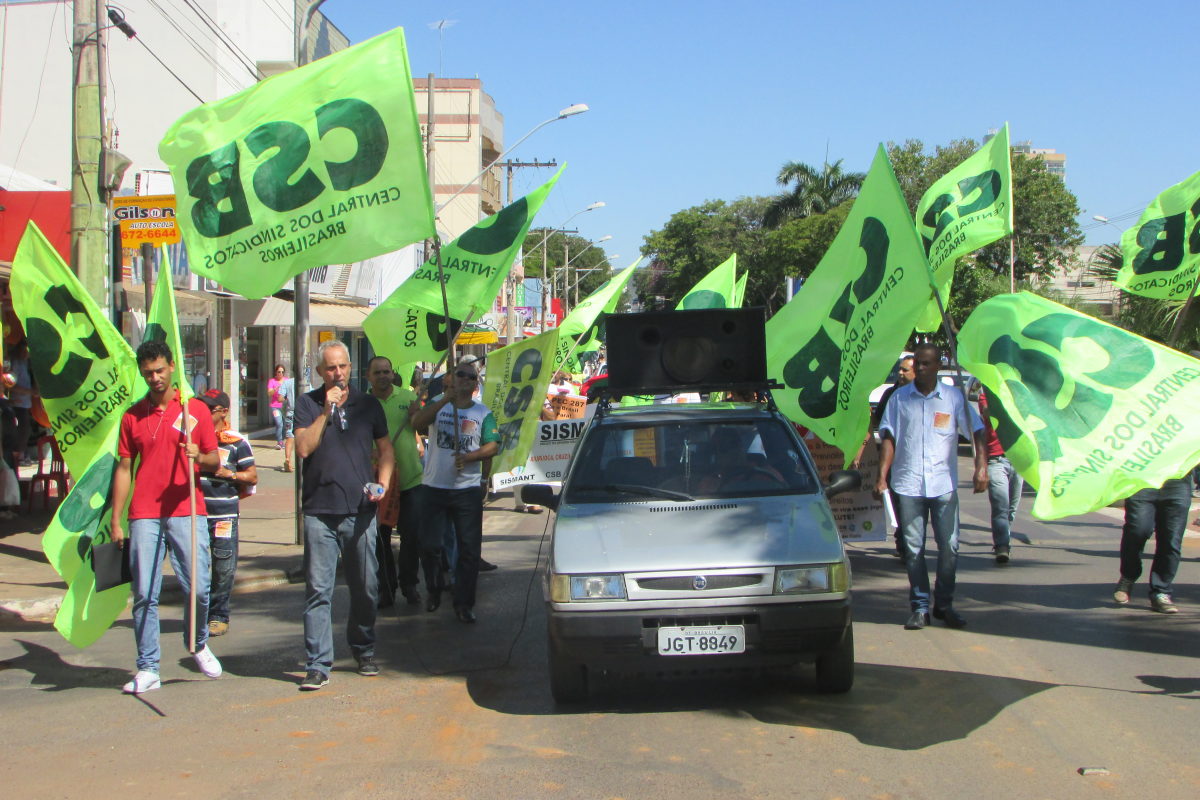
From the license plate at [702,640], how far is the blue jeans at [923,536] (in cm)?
242

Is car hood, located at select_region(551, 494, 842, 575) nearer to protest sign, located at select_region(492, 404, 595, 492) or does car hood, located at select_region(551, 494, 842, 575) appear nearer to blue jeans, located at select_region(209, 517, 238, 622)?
blue jeans, located at select_region(209, 517, 238, 622)

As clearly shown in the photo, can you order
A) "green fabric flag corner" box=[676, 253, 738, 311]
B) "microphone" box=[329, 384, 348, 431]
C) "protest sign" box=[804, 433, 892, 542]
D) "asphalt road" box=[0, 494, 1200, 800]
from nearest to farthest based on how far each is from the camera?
1. "asphalt road" box=[0, 494, 1200, 800]
2. "microphone" box=[329, 384, 348, 431]
3. "protest sign" box=[804, 433, 892, 542]
4. "green fabric flag corner" box=[676, 253, 738, 311]

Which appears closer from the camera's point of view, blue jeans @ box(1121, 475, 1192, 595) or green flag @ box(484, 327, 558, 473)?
blue jeans @ box(1121, 475, 1192, 595)

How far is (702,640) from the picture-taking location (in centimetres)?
Result: 544

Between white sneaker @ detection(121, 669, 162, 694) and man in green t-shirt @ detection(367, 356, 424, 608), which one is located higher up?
man in green t-shirt @ detection(367, 356, 424, 608)

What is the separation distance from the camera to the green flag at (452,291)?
932 cm

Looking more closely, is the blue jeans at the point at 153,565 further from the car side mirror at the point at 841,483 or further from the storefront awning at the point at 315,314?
the storefront awning at the point at 315,314

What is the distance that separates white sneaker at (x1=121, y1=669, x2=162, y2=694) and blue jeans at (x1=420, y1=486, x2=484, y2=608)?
7.51 feet

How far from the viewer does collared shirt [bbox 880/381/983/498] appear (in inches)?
291

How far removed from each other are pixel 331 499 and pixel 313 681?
1.01 m

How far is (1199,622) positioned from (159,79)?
2252cm

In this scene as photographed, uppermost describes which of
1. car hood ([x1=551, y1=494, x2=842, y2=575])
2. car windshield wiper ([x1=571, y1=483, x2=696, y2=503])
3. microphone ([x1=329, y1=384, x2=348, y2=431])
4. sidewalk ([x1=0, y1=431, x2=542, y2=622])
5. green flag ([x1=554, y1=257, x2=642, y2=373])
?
green flag ([x1=554, y1=257, x2=642, y2=373])

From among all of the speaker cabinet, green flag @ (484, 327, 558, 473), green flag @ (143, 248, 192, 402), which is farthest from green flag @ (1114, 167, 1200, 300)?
green flag @ (143, 248, 192, 402)

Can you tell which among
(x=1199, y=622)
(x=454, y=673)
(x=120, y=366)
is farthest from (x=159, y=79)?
(x=1199, y=622)
